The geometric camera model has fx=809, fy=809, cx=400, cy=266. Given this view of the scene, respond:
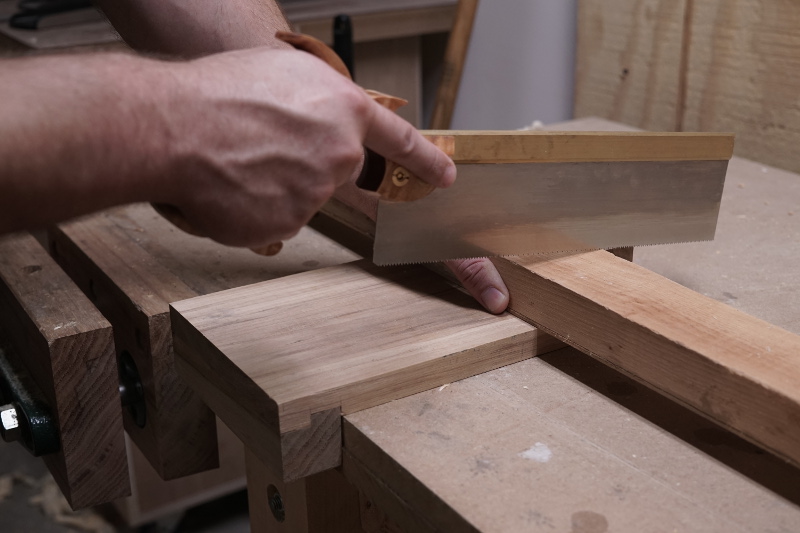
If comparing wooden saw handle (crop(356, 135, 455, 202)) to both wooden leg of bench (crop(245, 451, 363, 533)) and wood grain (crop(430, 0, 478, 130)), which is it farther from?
wood grain (crop(430, 0, 478, 130))

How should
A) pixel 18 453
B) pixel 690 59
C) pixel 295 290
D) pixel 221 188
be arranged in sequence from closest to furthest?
pixel 221 188 → pixel 295 290 → pixel 690 59 → pixel 18 453

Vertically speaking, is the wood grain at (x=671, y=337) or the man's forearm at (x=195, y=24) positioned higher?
the man's forearm at (x=195, y=24)

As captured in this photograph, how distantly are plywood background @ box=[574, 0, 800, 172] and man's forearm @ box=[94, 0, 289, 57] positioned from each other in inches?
37.1

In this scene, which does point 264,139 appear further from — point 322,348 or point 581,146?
point 581,146

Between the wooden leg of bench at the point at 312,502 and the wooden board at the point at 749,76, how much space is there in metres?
1.15

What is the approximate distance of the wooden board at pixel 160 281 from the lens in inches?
41.7

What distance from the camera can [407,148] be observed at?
78cm

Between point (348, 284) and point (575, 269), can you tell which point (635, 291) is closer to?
point (575, 269)

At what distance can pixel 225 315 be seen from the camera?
94 cm

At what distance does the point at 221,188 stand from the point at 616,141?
487 millimetres

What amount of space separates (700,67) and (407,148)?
1168 mm

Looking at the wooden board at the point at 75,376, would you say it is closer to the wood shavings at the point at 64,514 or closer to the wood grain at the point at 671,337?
the wood grain at the point at 671,337

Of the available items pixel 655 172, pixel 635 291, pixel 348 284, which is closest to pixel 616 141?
pixel 655 172

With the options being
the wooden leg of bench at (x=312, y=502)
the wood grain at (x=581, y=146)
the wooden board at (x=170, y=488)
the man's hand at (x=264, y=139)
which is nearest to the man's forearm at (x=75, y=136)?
the man's hand at (x=264, y=139)
